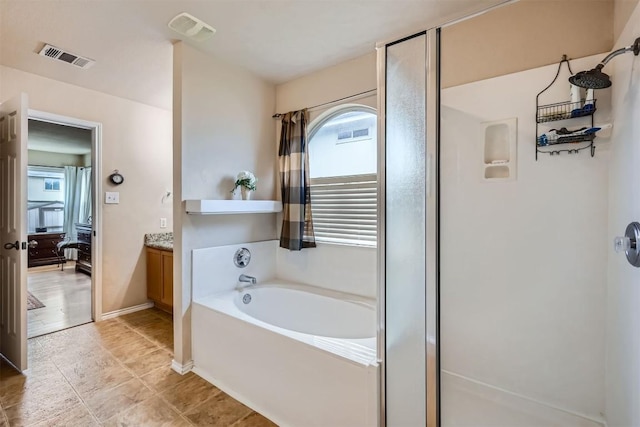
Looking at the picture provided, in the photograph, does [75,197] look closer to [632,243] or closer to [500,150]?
[500,150]

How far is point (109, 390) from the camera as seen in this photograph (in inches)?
76.7

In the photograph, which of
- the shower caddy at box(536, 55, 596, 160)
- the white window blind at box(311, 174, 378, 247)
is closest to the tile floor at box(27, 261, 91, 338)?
the white window blind at box(311, 174, 378, 247)

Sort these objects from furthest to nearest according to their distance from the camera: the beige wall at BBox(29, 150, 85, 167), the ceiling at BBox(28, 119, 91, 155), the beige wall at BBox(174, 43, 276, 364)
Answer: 1. the beige wall at BBox(29, 150, 85, 167)
2. the ceiling at BBox(28, 119, 91, 155)
3. the beige wall at BBox(174, 43, 276, 364)

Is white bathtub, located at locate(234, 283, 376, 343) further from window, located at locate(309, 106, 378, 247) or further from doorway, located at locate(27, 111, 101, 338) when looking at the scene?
doorway, located at locate(27, 111, 101, 338)

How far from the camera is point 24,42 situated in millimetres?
2146

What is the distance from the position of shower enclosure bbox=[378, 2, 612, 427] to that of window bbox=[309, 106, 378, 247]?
64 centimetres

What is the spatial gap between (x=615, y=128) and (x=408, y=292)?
1.30 m

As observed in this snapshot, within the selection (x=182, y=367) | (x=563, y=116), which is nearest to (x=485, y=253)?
(x=563, y=116)

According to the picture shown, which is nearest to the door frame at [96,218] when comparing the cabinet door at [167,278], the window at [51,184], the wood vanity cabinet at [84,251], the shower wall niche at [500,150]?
the cabinet door at [167,278]

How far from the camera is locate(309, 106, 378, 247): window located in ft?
8.00

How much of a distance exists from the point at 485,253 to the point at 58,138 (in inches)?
257

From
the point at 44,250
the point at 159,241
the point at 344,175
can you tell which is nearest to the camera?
the point at 344,175

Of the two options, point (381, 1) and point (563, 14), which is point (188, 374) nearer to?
point (381, 1)

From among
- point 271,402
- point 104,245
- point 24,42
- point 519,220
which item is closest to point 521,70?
point 519,220
